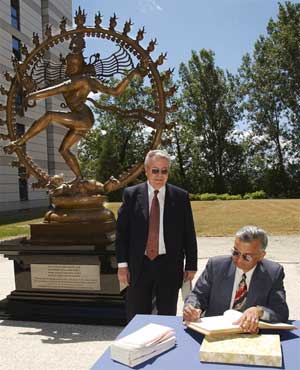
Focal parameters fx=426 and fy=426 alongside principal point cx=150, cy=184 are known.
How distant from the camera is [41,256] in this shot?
5.29 meters

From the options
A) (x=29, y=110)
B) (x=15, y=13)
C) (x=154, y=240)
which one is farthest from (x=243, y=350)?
(x=15, y=13)

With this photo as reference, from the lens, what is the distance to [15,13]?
26172 mm

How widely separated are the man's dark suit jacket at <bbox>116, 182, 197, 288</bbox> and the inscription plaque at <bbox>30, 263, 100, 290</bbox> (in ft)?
5.36

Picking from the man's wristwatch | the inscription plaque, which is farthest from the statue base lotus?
the man's wristwatch

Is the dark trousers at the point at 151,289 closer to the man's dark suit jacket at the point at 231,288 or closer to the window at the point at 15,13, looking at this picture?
the man's dark suit jacket at the point at 231,288

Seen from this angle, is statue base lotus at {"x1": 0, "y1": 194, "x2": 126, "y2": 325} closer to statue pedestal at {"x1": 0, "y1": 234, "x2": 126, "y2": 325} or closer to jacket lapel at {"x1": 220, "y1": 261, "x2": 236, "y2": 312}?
statue pedestal at {"x1": 0, "y1": 234, "x2": 126, "y2": 325}

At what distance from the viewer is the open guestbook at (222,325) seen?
2.19 metres

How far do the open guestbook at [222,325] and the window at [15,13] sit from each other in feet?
88.7

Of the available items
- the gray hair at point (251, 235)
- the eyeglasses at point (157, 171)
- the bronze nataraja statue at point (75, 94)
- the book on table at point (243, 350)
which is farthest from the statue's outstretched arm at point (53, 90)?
the book on table at point (243, 350)

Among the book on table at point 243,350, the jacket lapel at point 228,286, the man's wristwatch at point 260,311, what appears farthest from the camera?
the jacket lapel at point 228,286

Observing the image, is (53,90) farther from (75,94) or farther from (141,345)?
(141,345)

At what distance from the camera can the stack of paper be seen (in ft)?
6.64

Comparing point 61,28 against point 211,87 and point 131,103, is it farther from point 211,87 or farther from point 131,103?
point 211,87

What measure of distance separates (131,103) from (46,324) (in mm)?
26442
